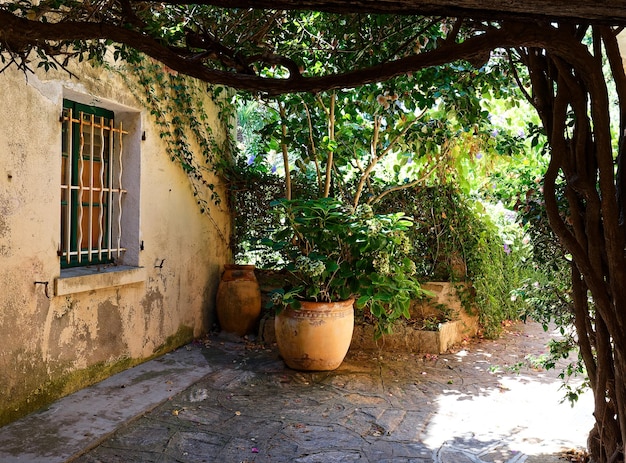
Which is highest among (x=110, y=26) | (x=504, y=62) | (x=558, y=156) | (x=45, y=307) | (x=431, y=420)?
(x=504, y=62)

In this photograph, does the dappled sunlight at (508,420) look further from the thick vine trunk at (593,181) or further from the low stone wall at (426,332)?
the thick vine trunk at (593,181)

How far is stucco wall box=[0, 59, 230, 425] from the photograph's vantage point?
393 cm

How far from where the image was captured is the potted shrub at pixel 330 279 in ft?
17.2

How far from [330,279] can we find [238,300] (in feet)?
5.59

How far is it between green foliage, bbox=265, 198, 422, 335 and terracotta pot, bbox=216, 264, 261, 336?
4.16ft

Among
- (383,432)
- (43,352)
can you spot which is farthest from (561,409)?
(43,352)

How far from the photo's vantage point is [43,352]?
421 cm

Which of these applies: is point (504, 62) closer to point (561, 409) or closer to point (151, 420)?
point (561, 409)

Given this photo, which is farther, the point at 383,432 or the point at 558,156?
the point at 383,432

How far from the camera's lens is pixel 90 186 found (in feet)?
16.3

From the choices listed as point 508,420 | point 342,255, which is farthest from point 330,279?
point 508,420

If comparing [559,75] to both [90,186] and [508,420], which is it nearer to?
[508,420]

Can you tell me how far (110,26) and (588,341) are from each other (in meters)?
2.58

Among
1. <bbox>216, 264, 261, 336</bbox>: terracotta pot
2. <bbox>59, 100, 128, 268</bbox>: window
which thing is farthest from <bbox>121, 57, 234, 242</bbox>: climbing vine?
<bbox>216, 264, 261, 336</bbox>: terracotta pot
